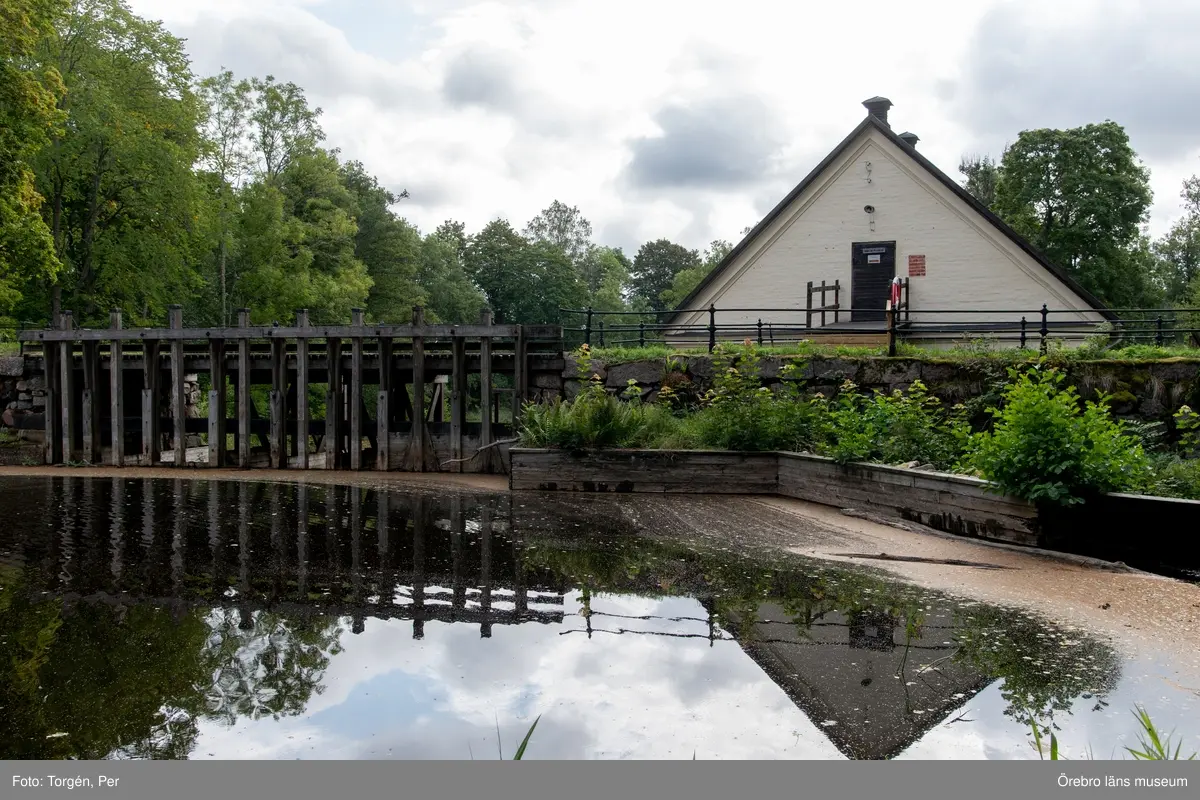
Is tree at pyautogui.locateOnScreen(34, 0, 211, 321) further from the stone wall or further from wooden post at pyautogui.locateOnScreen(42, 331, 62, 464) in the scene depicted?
the stone wall

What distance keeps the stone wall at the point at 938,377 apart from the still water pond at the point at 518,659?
278 inches

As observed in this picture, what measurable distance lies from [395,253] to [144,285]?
20.1 metres

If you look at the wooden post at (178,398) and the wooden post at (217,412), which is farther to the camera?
the wooden post at (178,398)

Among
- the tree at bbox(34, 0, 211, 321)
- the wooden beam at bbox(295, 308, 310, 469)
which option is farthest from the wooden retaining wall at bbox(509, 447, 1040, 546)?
the tree at bbox(34, 0, 211, 321)

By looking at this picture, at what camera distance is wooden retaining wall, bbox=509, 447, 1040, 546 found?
912 cm

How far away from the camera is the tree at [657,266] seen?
92438 mm

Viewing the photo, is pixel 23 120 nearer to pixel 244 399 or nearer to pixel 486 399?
pixel 244 399

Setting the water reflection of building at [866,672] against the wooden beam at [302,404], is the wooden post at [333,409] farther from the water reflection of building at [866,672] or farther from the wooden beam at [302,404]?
the water reflection of building at [866,672]

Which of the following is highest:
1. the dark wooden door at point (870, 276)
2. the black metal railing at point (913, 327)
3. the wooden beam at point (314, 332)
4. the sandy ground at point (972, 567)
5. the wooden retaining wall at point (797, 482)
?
the dark wooden door at point (870, 276)

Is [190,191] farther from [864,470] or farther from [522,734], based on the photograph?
[522,734]

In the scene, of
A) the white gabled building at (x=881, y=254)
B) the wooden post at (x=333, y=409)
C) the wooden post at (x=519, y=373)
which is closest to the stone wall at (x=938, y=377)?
the wooden post at (x=519, y=373)

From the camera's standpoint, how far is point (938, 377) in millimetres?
14570

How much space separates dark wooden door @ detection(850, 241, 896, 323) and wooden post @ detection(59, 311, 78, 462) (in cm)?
1654

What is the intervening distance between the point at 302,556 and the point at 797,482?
6.37 metres
